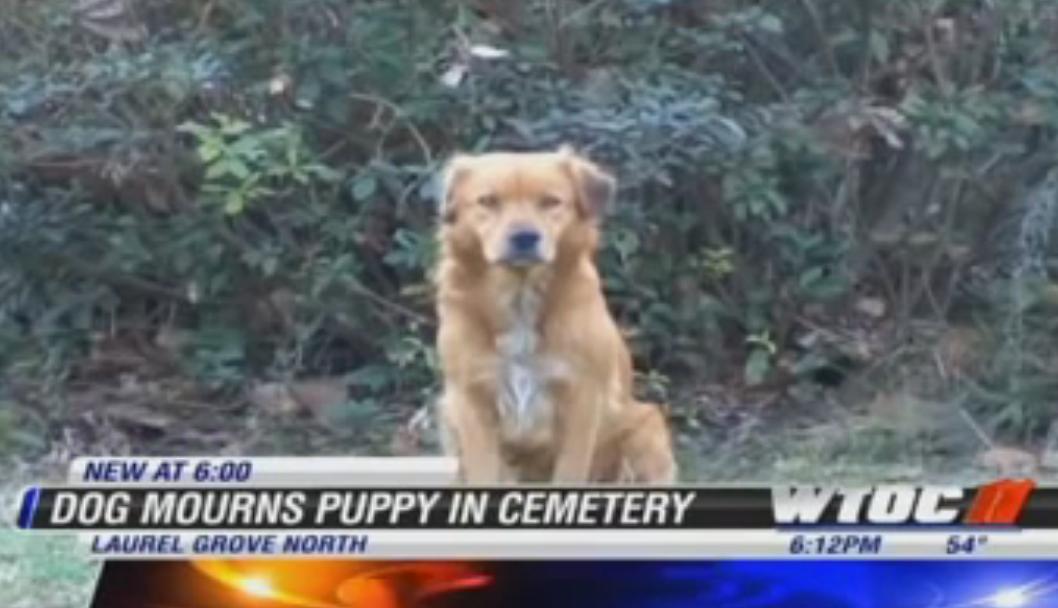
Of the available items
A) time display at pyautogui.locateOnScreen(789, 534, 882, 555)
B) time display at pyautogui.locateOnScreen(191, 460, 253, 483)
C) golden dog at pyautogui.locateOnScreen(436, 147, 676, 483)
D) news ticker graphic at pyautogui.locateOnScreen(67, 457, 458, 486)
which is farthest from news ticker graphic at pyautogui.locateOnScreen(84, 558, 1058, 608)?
golden dog at pyautogui.locateOnScreen(436, 147, 676, 483)

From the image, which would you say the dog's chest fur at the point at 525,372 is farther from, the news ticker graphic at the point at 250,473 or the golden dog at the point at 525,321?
the news ticker graphic at the point at 250,473

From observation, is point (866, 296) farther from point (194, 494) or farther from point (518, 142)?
point (194, 494)

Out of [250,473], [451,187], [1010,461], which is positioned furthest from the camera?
[1010,461]

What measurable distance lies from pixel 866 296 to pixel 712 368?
418mm

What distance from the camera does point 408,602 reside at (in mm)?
3441

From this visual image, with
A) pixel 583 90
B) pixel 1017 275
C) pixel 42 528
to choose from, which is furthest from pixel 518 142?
pixel 42 528

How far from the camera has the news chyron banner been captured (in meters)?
3.52

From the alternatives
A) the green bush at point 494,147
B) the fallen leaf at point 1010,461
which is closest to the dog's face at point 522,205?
the green bush at point 494,147

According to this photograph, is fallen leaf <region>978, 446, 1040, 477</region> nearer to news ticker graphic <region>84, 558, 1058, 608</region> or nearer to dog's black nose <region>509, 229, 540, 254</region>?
dog's black nose <region>509, 229, 540, 254</region>

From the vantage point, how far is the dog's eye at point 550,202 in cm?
436

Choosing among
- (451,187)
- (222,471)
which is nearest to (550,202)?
(451,187)

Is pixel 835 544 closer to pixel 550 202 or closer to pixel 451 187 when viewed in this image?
pixel 550 202

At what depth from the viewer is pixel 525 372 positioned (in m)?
4.45

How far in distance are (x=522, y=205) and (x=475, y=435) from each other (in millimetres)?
399
